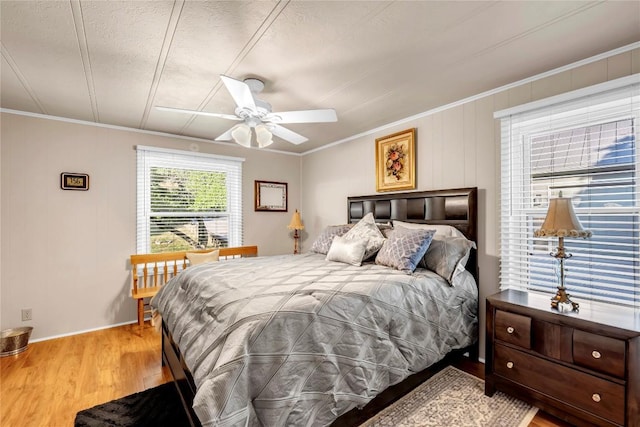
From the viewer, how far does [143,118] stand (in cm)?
326

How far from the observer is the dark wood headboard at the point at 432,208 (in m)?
2.64

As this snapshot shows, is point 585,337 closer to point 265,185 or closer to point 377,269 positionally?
point 377,269

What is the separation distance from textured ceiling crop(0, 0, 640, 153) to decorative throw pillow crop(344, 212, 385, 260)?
1238 millimetres

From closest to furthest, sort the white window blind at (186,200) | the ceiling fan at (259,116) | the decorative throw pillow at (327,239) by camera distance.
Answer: the ceiling fan at (259,116) < the decorative throw pillow at (327,239) < the white window blind at (186,200)

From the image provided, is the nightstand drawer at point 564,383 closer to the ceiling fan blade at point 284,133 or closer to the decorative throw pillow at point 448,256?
the decorative throw pillow at point 448,256

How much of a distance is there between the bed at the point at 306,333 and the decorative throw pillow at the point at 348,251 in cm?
9

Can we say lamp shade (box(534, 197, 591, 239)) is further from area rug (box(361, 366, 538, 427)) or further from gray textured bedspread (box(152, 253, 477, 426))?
area rug (box(361, 366, 538, 427))

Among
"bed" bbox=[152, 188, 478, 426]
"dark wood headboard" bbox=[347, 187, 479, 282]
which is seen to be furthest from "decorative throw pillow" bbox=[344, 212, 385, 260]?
"dark wood headboard" bbox=[347, 187, 479, 282]

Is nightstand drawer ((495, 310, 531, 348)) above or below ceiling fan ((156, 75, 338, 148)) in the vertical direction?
below

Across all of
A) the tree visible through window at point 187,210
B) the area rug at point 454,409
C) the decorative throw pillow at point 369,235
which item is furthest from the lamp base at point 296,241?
the area rug at point 454,409

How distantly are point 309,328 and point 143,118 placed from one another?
3119 millimetres

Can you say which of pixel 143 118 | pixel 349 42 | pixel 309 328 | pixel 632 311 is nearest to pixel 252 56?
pixel 349 42

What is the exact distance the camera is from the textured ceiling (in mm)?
1556

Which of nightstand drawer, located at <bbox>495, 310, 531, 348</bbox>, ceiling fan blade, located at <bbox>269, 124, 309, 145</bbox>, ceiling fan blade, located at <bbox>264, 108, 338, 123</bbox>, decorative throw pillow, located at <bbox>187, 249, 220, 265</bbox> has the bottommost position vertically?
nightstand drawer, located at <bbox>495, 310, 531, 348</bbox>
